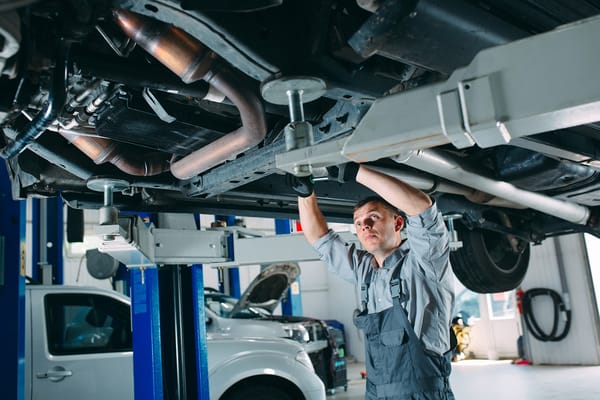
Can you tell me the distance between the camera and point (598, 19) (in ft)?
3.12

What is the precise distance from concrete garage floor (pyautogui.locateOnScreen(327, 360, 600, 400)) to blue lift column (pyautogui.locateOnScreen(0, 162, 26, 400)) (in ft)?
15.3

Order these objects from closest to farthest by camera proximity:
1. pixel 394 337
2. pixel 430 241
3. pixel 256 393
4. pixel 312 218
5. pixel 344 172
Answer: pixel 344 172, pixel 430 241, pixel 394 337, pixel 312 218, pixel 256 393

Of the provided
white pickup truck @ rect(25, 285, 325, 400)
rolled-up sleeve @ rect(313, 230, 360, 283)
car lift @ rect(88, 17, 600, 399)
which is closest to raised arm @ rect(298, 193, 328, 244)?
rolled-up sleeve @ rect(313, 230, 360, 283)

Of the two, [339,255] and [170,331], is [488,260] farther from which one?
[170,331]

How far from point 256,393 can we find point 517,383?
462 centimetres

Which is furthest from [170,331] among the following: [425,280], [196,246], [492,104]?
[492,104]

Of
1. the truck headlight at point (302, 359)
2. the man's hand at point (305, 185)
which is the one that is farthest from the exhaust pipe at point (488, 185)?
the truck headlight at point (302, 359)

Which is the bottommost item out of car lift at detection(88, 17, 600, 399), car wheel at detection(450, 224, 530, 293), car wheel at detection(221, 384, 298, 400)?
car wheel at detection(221, 384, 298, 400)

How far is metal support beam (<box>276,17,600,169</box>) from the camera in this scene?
3.13 feet

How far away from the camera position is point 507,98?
3.28 feet

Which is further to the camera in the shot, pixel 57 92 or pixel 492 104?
pixel 57 92

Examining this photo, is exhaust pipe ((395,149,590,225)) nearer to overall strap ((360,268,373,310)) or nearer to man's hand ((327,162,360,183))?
man's hand ((327,162,360,183))

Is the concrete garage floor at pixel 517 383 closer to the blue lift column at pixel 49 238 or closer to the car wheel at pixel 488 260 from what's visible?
the car wheel at pixel 488 260

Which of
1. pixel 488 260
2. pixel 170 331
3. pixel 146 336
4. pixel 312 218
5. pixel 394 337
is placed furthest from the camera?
pixel 488 260
